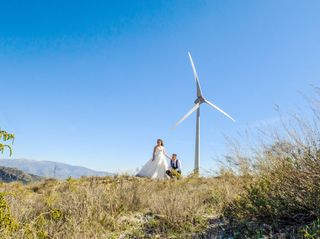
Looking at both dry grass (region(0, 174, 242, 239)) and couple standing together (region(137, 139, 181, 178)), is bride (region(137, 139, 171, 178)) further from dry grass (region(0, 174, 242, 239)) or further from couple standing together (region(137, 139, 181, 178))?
dry grass (region(0, 174, 242, 239))

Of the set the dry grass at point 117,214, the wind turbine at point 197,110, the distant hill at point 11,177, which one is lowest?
the dry grass at point 117,214

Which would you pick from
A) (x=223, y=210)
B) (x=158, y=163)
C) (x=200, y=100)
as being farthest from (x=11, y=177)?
(x=200, y=100)

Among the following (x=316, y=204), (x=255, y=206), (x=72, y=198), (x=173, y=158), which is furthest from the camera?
(x=173, y=158)

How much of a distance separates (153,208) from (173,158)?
37.4 feet

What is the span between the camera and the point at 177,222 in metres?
5.39

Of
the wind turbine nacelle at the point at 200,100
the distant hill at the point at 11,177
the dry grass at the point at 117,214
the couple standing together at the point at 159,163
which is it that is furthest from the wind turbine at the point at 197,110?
the dry grass at the point at 117,214

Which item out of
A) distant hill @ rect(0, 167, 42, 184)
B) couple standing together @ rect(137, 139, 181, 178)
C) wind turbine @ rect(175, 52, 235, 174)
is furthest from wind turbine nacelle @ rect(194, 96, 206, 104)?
distant hill @ rect(0, 167, 42, 184)

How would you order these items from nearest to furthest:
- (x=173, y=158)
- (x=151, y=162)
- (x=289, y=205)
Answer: (x=289, y=205), (x=173, y=158), (x=151, y=162)

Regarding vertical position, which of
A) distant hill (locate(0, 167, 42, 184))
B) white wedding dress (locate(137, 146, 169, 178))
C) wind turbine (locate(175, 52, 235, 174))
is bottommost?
distant hill (locate(0, 167, 42, 184))

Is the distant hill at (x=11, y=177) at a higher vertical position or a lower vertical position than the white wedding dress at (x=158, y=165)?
lower

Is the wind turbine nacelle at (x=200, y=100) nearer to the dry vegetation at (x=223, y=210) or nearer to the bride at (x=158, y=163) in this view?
the bride at (x=158, y=163)

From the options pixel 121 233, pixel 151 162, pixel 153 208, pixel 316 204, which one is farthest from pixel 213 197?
pixel 151 162

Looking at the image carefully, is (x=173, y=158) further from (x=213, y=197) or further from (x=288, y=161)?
(x=288, y=161)

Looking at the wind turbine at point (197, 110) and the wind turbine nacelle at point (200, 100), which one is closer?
the wind turbine at point (197, 110)
